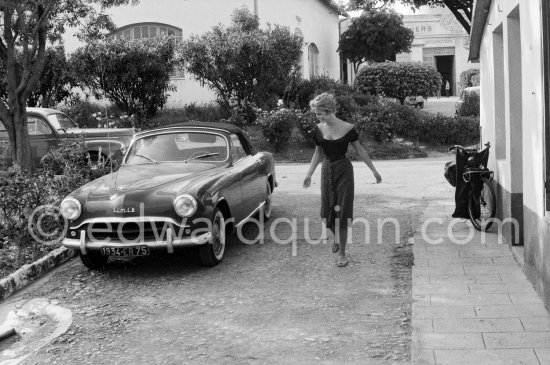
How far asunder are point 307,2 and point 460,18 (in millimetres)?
11989

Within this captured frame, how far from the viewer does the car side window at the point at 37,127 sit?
1430cm

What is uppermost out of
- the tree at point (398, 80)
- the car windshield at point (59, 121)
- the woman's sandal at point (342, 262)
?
the tree at point (398, 80)

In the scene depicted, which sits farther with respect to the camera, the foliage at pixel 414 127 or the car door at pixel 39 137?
the foliage at pixel 414 127

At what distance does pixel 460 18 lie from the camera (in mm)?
18281

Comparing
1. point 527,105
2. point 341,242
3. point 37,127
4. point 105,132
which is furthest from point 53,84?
point 527,105

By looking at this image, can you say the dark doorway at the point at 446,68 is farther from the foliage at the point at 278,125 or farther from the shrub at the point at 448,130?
the foliage at the point at 278,125

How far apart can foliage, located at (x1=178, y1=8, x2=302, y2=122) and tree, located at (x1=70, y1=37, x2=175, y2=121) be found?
757 millimetres

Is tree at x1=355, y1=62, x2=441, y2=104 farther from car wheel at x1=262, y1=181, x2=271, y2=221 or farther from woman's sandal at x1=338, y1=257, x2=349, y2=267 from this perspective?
woman's sandal at x1=338, y1=257, x2=349, y2=267

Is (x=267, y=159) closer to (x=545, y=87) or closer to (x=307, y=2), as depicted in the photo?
(x=545, y=87)

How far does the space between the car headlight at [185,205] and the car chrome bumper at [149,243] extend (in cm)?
23

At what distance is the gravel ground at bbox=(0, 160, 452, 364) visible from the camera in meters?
4.95

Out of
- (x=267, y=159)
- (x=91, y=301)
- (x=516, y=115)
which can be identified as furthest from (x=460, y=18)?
(x=91, y=301)

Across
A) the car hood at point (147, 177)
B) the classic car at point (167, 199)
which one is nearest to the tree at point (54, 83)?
the classic car at point (167, 199)

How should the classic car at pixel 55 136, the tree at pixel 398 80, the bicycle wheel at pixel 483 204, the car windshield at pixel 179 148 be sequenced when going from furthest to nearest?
the tree at pixel 398 80
the classic car at pixel 55 136
the car windshield at pixel 179 148
the bicycle wheel at pixel 483 204
